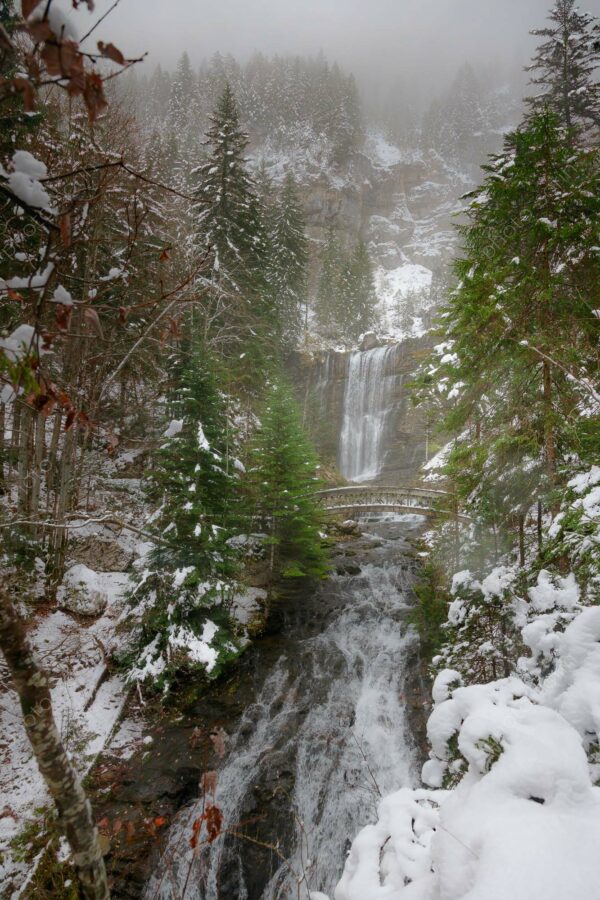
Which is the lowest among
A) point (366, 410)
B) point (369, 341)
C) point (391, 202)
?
point (366, 410)

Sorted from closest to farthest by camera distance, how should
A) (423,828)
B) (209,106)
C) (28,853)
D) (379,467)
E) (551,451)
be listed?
(423,828), (28,853), (551,451), (379,467), (209,106)

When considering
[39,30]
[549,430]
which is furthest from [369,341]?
[39,30]

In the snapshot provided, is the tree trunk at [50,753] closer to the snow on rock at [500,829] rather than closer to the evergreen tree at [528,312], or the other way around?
the snow on rock at [500,829]

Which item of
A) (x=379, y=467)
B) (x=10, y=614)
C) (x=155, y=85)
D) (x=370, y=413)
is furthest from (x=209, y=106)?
(x=10, y=614)

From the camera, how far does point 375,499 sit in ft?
82.6

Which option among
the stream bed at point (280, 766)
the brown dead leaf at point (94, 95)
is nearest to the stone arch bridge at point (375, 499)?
the stream bed at point (280, 766)

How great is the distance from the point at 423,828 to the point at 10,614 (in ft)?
9.21

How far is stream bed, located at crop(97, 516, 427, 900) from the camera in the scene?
19.1 feet

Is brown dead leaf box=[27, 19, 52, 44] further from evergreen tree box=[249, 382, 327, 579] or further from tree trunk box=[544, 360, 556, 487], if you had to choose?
evergreen tree box=[249, 382, 327, 579]

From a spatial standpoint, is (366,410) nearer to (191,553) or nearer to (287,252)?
(287,252)

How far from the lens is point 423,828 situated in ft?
8.42

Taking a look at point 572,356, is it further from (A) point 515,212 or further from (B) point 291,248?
(B) point 291,248

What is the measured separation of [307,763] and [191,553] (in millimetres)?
4795

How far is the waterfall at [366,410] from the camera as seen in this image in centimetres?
4050
